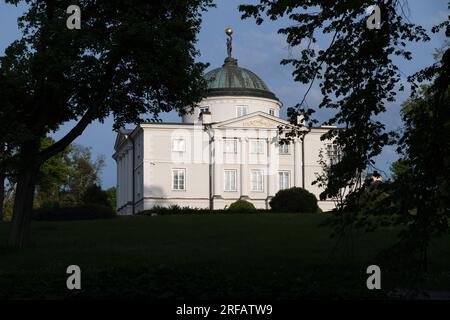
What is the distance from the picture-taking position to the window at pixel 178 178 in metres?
70.2

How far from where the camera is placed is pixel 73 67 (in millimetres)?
25828

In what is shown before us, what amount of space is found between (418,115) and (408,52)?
233 cm

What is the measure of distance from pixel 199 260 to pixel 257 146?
48861 millimetres

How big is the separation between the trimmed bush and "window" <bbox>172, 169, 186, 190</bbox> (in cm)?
1591

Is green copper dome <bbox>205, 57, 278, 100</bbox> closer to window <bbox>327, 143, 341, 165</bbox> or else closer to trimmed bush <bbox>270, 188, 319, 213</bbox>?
trimmed bush <bbox>270, 188, 319, 213</bbox>

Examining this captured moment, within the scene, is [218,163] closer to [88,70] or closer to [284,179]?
[284,179]

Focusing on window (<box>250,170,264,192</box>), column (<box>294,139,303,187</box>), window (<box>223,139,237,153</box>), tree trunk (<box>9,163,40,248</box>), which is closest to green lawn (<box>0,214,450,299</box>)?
tree trunk (<box>9,163,40,248</box>)

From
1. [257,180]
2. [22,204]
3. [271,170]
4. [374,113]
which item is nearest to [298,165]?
[271,170]

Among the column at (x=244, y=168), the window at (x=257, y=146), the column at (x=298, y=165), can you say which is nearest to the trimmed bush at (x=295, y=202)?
the column at (x=244, y=168)

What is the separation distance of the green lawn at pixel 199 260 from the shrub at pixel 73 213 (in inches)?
204

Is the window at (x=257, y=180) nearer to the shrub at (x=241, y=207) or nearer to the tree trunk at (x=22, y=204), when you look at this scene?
the shrub at (x=241, y=207)

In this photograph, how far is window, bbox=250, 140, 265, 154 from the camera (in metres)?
71.4

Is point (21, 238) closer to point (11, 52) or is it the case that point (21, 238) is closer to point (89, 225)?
point (11, 52)

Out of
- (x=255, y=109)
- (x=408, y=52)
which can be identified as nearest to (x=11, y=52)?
(x=408, y=52)
